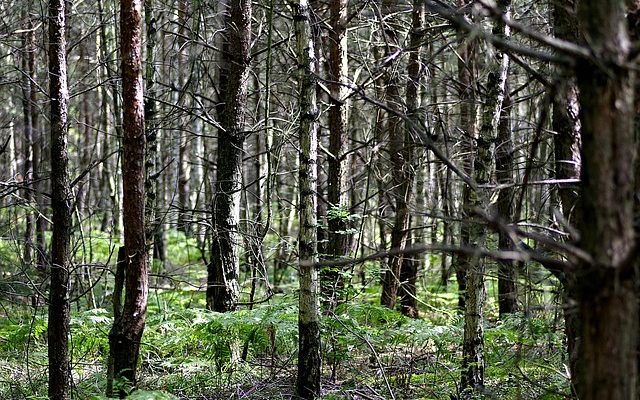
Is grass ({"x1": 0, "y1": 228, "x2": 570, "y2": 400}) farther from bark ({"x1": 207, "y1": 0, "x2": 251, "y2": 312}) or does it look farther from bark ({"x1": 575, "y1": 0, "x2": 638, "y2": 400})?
bark ({"x1": 575, "y1": 0, "x2": 638, "y2": 400})

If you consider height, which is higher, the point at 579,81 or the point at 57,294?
the point at 579,81

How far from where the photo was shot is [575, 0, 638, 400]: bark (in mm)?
2215

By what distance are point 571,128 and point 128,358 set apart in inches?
186

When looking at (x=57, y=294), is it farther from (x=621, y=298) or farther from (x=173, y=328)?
(x=621, y=298)

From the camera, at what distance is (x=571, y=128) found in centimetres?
459

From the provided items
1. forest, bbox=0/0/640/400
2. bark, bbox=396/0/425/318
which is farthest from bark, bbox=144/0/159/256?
bark, bbox=396/0/425/318

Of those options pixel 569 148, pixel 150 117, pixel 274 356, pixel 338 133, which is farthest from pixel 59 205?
pixel 569 148

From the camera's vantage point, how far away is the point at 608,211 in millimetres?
2236

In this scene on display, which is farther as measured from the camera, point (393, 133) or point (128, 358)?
point (393, 133)

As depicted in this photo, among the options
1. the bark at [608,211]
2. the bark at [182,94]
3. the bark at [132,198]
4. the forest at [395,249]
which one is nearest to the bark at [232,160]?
the forest at [395,249]

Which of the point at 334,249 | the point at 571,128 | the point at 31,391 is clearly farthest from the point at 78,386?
the point at 571,128

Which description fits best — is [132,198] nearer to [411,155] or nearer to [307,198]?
[307,198]

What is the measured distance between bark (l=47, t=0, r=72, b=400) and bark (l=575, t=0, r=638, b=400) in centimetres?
551

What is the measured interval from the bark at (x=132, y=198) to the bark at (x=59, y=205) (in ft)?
1.75
